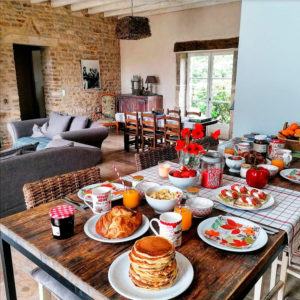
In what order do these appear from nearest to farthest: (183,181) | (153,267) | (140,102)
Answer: (153,267) → (183,181) → (140,102)

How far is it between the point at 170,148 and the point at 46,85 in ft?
18.7

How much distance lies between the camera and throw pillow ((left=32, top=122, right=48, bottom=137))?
5.10 m

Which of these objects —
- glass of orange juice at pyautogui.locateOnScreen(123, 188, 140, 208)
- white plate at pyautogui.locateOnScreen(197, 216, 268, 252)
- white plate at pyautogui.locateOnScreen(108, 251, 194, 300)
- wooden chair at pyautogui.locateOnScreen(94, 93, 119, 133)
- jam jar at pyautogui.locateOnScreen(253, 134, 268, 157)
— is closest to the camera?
white plate at pyautogui.locateOnScreen(108, 251, 194, 300)

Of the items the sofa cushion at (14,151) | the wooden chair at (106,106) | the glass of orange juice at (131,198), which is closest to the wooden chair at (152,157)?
the glass of orange juice at (131,198)

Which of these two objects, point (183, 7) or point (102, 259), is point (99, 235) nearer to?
point (102, 259)

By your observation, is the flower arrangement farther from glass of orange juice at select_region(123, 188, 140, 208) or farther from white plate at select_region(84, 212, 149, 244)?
white plate at select_region(84, 212, 149, 244)

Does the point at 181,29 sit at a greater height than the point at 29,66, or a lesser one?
greater

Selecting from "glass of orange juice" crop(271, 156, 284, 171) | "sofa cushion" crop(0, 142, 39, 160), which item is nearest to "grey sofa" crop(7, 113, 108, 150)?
"sofa cushion" crop(0, 142, 39, 160)

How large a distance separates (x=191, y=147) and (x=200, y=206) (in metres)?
0.43

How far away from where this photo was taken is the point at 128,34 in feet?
16.1

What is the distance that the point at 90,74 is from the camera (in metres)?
7.80

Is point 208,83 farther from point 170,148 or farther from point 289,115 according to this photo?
point 170,148

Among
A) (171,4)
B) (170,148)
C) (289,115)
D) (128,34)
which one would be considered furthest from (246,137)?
(171,4)

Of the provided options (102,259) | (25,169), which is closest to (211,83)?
(25,169)
